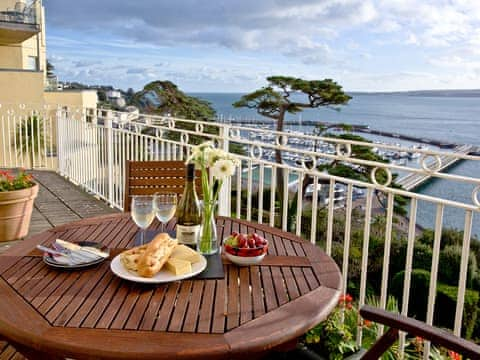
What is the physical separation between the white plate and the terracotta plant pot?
8.10 ft

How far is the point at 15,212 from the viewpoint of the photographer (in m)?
3.59

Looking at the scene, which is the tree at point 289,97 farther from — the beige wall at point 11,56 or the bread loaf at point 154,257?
the bread loaf at point 154,257

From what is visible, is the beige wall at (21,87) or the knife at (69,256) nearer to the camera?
the knife at (69,256)

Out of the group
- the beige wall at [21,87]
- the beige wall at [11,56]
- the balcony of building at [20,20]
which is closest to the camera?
the beige wall at [21,87]

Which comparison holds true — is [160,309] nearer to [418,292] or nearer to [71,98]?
[418,292]

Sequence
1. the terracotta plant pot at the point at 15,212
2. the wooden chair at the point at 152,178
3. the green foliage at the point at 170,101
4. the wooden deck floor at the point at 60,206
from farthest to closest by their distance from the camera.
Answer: the green foliage at the point at 170,101, the wooden deck floor at the point at 60,206, the terracotta plant pot at the point at 15,212, the wooden chair at the point at 152,178

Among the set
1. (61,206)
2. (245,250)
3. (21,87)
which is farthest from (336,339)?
(21,87)

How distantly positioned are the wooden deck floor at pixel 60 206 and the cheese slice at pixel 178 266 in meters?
2.78

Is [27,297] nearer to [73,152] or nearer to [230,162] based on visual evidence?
[230,162]

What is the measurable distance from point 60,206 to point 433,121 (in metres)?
11.1

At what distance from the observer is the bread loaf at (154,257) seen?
135 cm

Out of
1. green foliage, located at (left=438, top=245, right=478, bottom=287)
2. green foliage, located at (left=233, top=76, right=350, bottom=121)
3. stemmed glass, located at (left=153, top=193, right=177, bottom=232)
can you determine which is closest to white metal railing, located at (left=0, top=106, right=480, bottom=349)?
stemmed glass, located at (left=153, top=193, right=177, bottom=232)

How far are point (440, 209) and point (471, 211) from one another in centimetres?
14

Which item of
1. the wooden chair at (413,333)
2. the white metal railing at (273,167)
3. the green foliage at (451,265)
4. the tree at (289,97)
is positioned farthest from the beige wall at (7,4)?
the wooden chair at (413,333)
